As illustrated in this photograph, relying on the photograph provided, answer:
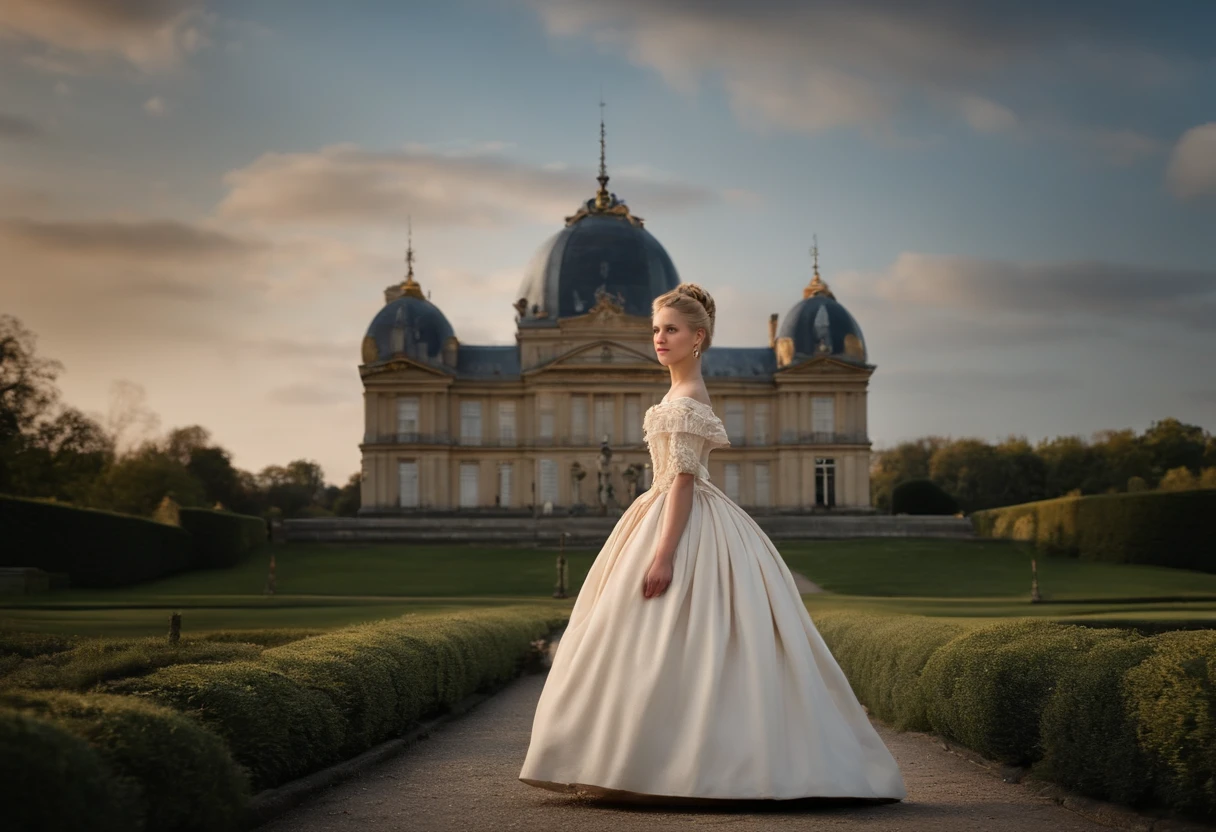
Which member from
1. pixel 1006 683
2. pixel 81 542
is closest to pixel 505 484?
pixel 81 542

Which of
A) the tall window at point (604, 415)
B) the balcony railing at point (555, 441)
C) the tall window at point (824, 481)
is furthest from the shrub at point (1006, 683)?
the tall window at point (824, 481)

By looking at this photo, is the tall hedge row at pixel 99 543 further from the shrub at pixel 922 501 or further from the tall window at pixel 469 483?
the shrub at pixel 922 501

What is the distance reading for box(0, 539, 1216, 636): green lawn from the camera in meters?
19.0

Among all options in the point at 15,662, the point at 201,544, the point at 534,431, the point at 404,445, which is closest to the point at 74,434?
→ the point at 201,544

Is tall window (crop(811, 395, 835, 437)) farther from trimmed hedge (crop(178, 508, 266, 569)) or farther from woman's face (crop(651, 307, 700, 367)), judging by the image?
woman's face (crop(651, 307, 700, 367))

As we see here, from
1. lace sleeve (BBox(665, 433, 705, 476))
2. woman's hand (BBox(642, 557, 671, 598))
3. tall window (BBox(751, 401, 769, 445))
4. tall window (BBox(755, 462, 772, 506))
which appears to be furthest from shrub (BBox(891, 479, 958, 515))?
woman's hand (BBox(642, 557, 671, 598))

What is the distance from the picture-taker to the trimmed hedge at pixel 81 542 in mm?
29641

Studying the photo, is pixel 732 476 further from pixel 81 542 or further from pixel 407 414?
pixel 81 542

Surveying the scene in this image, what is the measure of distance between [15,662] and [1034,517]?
3702 centimetres

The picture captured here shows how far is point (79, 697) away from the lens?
509cm

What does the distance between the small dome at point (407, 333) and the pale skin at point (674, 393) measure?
169 ft

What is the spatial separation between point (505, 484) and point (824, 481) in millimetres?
13387

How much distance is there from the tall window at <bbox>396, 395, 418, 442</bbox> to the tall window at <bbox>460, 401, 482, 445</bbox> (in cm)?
205

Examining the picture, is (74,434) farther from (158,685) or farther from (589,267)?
(158,685)
